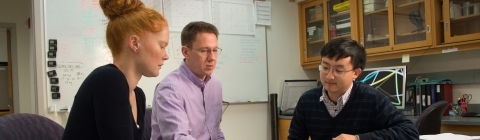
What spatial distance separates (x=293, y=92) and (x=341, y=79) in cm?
286

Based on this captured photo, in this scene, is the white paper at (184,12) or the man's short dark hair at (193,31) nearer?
the man's short dark hair at (193,31)

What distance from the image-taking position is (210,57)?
5.54 feet

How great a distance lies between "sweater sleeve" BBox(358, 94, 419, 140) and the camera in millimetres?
1418

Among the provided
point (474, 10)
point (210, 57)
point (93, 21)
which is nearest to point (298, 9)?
point (474, 10)

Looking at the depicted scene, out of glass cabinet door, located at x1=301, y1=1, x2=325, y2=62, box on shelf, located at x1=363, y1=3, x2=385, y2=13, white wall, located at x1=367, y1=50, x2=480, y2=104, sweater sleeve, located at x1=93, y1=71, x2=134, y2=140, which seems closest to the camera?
sweater sleeve, located at x1=93, y1=71, x2=134, y2=140

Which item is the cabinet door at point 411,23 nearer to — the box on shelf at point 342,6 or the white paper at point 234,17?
the box on shelf at point 342,6

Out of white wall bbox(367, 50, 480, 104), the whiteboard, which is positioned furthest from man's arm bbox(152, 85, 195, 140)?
white wall bbox(367, 50, 480, 104)

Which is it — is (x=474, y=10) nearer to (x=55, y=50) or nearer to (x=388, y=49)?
(x=388, y=49)

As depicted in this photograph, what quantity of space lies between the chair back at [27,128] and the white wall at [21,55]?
14.4ft

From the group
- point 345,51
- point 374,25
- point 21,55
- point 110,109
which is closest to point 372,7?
point 374,25

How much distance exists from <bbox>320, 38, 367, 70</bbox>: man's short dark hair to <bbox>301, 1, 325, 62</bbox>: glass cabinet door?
8.95 feet

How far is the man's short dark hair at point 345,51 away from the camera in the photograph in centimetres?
155

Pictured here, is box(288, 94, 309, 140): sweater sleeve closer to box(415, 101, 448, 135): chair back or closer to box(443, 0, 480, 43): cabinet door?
box(415, 101, 448, 135): chair back

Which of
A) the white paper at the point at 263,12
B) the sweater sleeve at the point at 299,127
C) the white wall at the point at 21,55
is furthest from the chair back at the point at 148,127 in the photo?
the white wall at the point at 21,55
